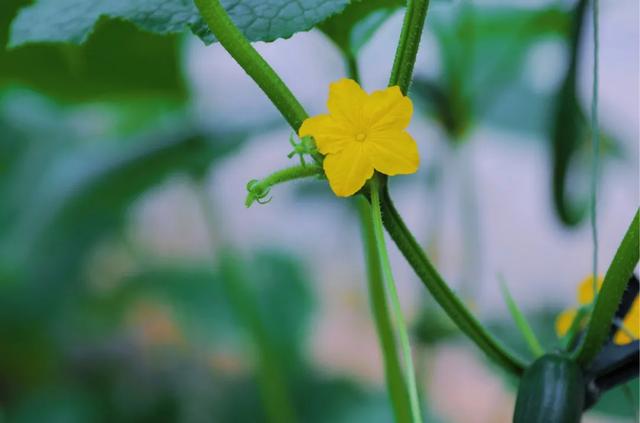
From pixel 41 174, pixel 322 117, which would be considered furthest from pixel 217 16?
pixel 41 174

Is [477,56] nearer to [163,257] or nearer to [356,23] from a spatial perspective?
[356,23]

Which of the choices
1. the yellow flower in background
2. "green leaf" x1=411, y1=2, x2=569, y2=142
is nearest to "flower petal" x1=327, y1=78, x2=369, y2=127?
the yellow flower in background

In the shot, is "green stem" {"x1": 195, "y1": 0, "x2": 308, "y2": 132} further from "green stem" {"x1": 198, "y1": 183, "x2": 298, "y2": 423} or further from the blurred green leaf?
the blurred green leaf

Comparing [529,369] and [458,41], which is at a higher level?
[458,41]

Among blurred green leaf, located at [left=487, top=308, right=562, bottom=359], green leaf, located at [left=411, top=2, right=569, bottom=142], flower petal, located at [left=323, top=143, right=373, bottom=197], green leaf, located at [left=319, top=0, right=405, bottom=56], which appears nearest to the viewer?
flower petal, located at [left=323, top=143, right=373, bottom=197]

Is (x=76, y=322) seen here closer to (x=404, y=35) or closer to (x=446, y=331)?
(x=446, y=331)

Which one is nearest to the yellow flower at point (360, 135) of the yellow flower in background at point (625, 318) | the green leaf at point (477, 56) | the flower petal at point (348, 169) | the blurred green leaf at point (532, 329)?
the flower petal at point (348, 169)

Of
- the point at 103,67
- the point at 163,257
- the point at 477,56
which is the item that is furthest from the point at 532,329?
the point at 163,257
